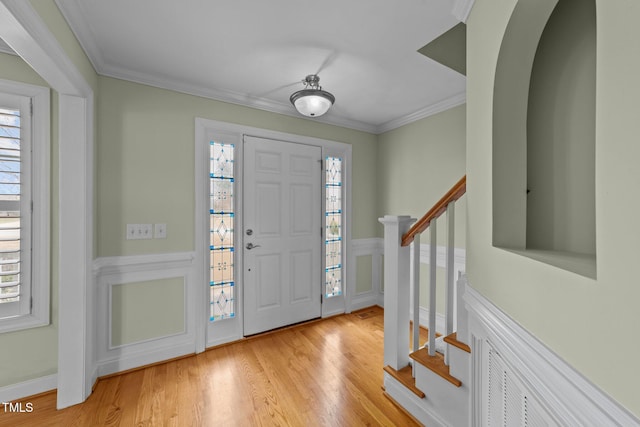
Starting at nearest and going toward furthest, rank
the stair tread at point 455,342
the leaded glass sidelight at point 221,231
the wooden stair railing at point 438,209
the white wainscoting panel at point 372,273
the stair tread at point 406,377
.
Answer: the stair tread at point 455,342, the wooden stair railing at point 438,209, the stair tread at point 406,377, the leaded glass sidelight at point 221,231, the white wainscoting panel at point 372,273

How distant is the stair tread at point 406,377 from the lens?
1.66 meters

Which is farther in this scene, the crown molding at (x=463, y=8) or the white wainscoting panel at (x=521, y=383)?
the crown molding at (x=463, y=8)

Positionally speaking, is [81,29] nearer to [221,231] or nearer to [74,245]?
[74,245]

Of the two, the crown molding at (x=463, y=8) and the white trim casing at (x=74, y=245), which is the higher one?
the crown molding at (x=463, y=8)

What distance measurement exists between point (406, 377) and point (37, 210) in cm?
272

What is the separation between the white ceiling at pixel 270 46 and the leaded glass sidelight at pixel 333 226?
2.75 feet

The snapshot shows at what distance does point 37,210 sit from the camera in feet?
6.07

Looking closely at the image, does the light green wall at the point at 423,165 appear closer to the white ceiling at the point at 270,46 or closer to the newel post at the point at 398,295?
the white ceiling at the point at 270,46

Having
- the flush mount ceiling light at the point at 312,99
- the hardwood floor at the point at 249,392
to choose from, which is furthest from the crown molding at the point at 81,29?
the hardwood floor at the point at 249,392

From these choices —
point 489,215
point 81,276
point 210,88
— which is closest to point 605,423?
point 489,215

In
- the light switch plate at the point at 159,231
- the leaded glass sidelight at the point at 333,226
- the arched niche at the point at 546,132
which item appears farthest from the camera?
the leaded glass sidelight at the point at 333,226

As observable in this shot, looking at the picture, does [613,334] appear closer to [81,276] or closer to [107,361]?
[81,276]

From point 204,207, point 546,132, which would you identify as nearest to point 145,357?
point 204,207

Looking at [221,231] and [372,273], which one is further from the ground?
[221,231]
